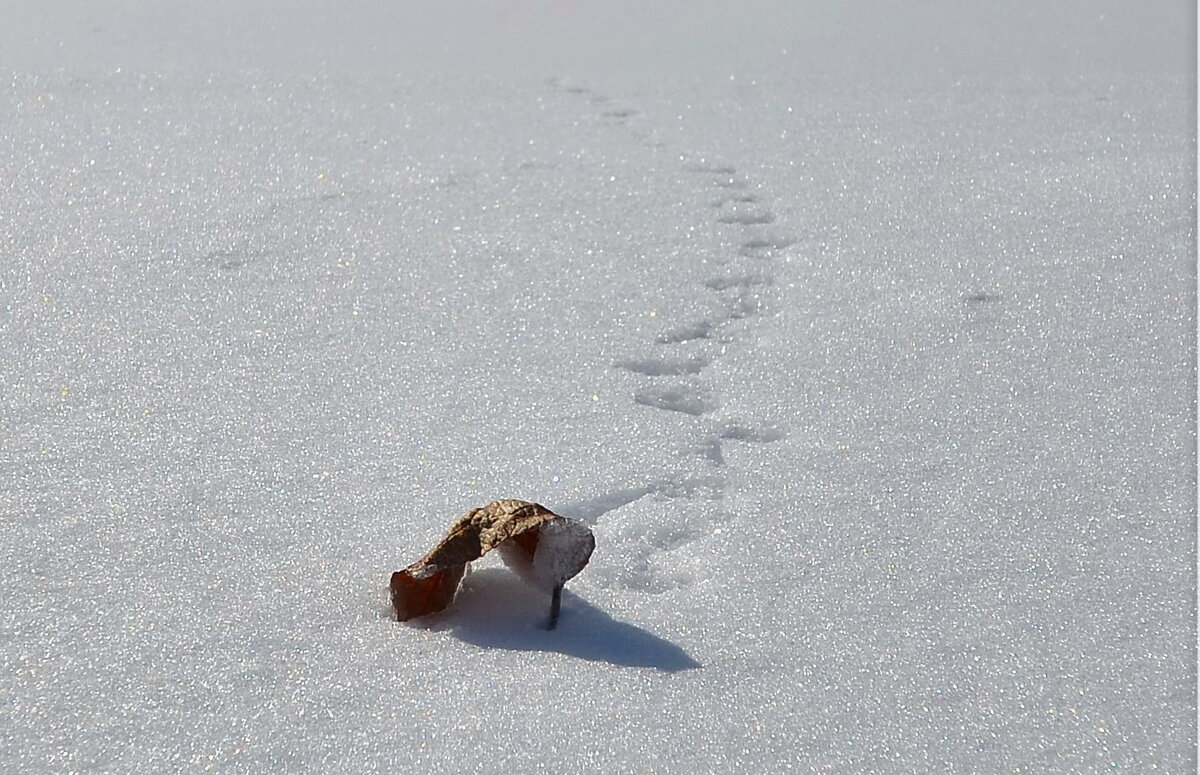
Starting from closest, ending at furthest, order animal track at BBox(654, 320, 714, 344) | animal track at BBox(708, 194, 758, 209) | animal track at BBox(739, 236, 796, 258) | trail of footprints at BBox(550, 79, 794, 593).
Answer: trail of footprints at BBox(550, 79, 794, 593)
animal track at BBox(654, 320, 714, 344)
animal track at BBox(739, 236, 796, 258)
animal track at BBox(708, 194, 758, 209)

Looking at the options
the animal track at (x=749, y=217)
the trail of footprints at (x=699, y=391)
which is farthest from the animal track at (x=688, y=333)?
the animal track at (x=749, y=217)

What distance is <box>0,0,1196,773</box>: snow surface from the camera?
1.04 m

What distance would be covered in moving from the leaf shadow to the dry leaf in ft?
0.06

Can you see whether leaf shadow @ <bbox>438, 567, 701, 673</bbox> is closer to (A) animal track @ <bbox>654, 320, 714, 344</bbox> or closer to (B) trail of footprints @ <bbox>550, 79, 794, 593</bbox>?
(B) trail of footprints @ <bbox>550, 79, 794, 593</bbox>

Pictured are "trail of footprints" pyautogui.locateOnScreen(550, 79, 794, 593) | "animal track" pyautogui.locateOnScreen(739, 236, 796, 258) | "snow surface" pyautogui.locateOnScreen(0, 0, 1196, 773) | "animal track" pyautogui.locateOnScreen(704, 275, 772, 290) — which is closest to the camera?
"snow surface" pyautogui.locateOnScreen(0, 0, 1196, 773)

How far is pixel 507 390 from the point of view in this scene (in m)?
1.52

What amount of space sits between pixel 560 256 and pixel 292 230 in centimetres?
37

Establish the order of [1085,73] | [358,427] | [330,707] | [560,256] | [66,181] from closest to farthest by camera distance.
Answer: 1. [330,707]
2. [358,427]
3. [560,256]
4. [66,181]
5. [1085,73]

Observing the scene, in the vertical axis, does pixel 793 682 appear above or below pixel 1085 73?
below

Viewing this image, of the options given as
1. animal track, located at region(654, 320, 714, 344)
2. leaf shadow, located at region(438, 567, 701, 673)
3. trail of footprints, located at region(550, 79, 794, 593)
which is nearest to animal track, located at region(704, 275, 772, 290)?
trail of footprints, located at region(550, 79, 794, 593)

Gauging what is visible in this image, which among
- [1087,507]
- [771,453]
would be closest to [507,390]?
[771,453]

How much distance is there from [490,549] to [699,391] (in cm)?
49

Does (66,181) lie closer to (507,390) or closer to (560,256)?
(560,256)

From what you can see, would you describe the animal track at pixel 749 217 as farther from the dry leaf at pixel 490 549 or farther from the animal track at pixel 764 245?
the dry leaf at pixel 490 549
